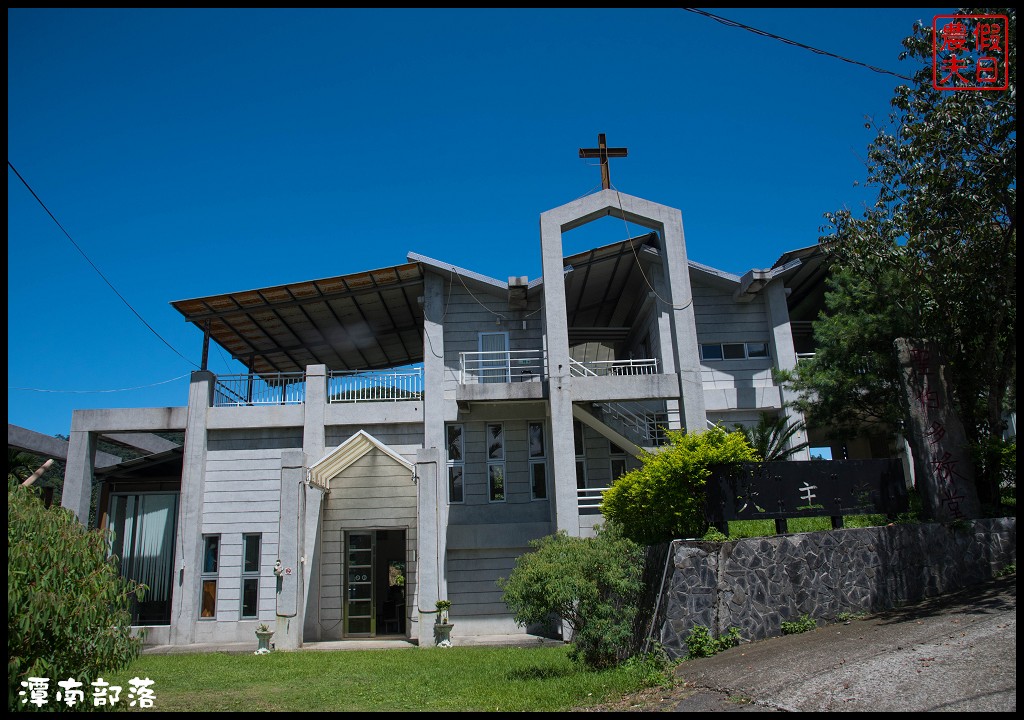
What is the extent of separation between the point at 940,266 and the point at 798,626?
5686 millimetres

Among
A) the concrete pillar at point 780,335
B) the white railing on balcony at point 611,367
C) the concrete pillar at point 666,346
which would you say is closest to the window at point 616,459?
the concrete pillar at point 666,346

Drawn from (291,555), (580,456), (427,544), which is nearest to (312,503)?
(291,555)

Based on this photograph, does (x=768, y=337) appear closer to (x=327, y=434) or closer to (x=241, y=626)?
(x=327, y=434)

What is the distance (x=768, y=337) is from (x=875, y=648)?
39.2ft

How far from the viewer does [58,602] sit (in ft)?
20.5

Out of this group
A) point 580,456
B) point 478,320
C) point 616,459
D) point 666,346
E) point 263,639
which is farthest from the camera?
point 478,320

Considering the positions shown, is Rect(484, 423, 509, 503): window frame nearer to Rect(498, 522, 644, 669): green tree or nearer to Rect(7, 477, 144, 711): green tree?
Rect(498, 522, 644, 669): green tree

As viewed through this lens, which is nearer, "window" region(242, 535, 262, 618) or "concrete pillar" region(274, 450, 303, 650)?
"concrete pillar" region(274, 450, 303, 650)

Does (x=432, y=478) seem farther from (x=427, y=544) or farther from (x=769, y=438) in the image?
(x=769, y=438)

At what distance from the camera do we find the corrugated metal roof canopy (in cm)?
1778

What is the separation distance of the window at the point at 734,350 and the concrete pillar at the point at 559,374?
4692mm

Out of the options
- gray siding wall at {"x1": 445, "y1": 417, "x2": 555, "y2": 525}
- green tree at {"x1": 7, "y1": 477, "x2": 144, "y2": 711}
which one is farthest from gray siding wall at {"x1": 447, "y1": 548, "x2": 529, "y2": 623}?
green tree at {"x1": 7, "y1": 477, "x2": 144, "y2": 711}

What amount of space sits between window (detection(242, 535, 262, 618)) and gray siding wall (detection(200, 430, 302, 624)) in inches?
3.8

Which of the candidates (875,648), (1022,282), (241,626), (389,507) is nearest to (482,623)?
(389,507)
